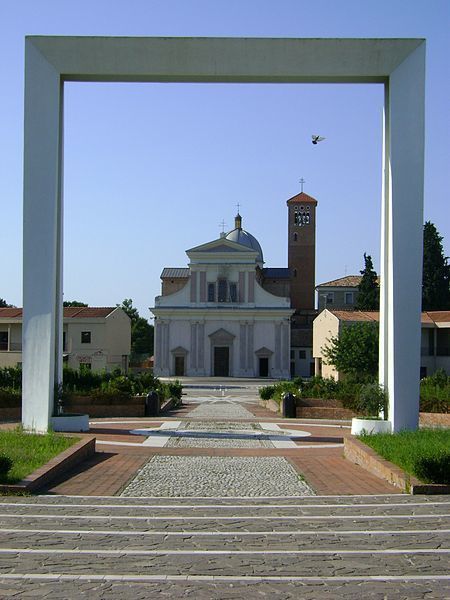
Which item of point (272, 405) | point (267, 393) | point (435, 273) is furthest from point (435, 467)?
point (435, 273)


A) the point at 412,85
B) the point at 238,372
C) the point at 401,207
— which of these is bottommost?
the point at 238,372

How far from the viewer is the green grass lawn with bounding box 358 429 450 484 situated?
10.2 m

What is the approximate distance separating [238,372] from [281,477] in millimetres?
61885

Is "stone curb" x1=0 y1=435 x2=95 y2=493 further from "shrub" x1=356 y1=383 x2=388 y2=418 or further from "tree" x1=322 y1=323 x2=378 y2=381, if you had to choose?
"tree" x1=322 y1=323 x2=378 y2=381

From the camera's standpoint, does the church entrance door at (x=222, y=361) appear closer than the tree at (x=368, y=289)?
No

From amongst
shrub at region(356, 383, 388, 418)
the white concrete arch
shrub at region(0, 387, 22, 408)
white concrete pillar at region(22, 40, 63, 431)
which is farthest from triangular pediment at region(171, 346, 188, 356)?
shrub at region(356, 383, 388, 418)

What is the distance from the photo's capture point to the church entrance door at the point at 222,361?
244 feet

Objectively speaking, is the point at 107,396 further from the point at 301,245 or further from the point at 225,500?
the point at 301,245

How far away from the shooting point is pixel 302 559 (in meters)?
6.93

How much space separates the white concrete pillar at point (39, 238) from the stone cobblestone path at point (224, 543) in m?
6.02

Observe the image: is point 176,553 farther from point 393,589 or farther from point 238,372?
point 238,372

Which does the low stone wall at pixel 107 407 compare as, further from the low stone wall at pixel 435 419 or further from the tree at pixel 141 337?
the tree at pixel 141 337

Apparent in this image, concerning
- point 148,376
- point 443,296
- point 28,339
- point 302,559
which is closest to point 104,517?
point 302,559

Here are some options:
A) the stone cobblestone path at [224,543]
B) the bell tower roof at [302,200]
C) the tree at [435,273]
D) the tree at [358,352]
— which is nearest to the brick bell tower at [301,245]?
the bell tower roof at [302,200]
